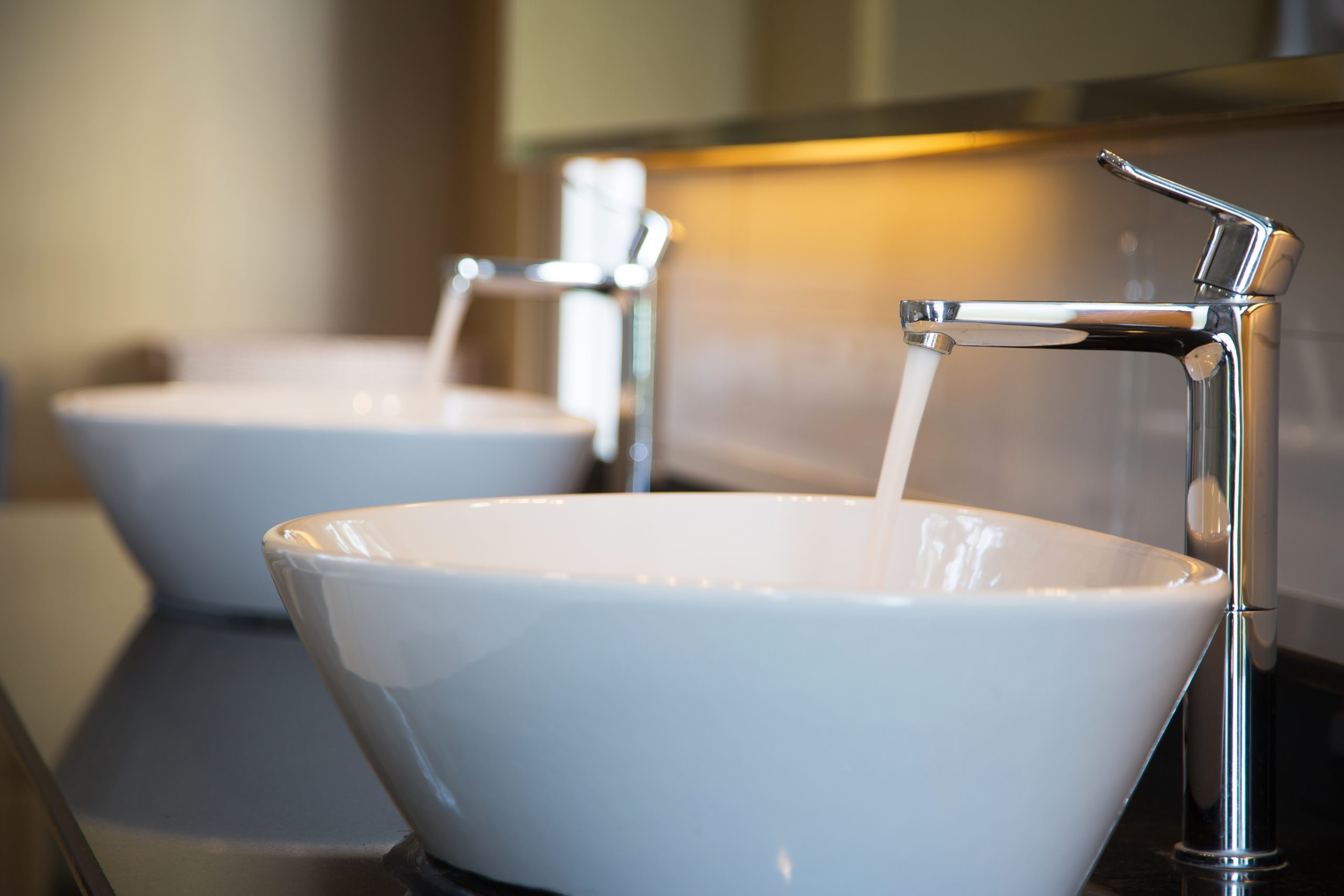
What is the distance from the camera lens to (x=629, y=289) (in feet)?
3.94

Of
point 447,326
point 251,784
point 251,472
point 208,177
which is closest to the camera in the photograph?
point 251,784

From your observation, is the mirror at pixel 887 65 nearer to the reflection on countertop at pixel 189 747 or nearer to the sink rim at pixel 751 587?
the sink rim at pixel 751 587

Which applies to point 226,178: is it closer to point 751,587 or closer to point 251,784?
point 251,784

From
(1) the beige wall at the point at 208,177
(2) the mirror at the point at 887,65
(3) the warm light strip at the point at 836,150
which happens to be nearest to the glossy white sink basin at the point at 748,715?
(2) the mirror at the point at 887,65

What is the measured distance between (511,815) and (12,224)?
3264mm

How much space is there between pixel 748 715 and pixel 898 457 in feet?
0.69

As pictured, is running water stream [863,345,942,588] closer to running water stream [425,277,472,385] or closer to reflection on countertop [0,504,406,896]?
reflection on countertop [0,504,406,896]

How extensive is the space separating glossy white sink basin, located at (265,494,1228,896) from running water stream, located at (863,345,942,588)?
5.0 inches

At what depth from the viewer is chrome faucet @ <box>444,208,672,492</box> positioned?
3.91ft

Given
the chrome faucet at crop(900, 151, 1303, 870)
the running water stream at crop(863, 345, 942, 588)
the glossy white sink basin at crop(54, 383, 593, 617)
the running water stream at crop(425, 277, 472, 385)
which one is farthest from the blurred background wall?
the chrome faucet at crop(900, 151, 1303, 870)

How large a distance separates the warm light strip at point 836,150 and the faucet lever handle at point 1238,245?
506 millimetres

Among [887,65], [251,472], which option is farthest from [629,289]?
[251,472]

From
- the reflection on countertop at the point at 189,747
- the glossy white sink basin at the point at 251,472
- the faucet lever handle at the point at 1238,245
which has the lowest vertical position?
the reflection on countertop at the point at 189,747

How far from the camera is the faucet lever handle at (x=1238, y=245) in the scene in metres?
0.50
